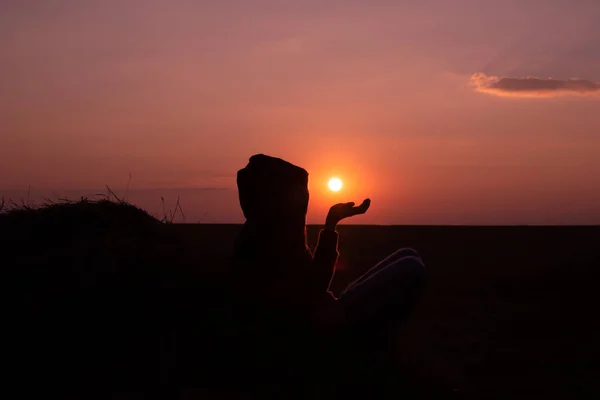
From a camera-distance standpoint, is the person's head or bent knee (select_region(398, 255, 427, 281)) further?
the person's head

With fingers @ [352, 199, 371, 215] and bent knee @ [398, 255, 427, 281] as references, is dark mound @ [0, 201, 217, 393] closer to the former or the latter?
fingers @ [352, 199, 371, 215]

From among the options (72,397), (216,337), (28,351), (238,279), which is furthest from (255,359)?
(28,351)

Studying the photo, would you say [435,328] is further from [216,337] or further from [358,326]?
[216,337]

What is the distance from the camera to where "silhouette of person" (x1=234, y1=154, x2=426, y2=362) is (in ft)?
13.9

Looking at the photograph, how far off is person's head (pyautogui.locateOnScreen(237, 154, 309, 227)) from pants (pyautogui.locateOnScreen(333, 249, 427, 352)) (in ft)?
2.32

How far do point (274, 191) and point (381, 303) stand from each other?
116 centimetres

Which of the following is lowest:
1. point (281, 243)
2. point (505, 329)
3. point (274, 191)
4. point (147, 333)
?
point (505, 329)

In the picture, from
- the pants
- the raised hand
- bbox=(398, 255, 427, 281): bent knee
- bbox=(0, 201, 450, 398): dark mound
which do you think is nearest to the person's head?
the raised hand

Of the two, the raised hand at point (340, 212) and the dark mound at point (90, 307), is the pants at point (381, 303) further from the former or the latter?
the dark mound at point (90, 307)

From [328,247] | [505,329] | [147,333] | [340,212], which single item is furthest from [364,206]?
[505,329]

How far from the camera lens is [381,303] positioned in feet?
13.6

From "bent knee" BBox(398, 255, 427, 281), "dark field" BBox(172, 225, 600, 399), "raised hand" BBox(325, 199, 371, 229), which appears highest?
"raised hand" BBox(325, 199, 371, 229)

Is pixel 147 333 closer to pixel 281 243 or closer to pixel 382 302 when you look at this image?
pixel 281 243

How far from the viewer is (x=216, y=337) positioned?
3.98 meters
